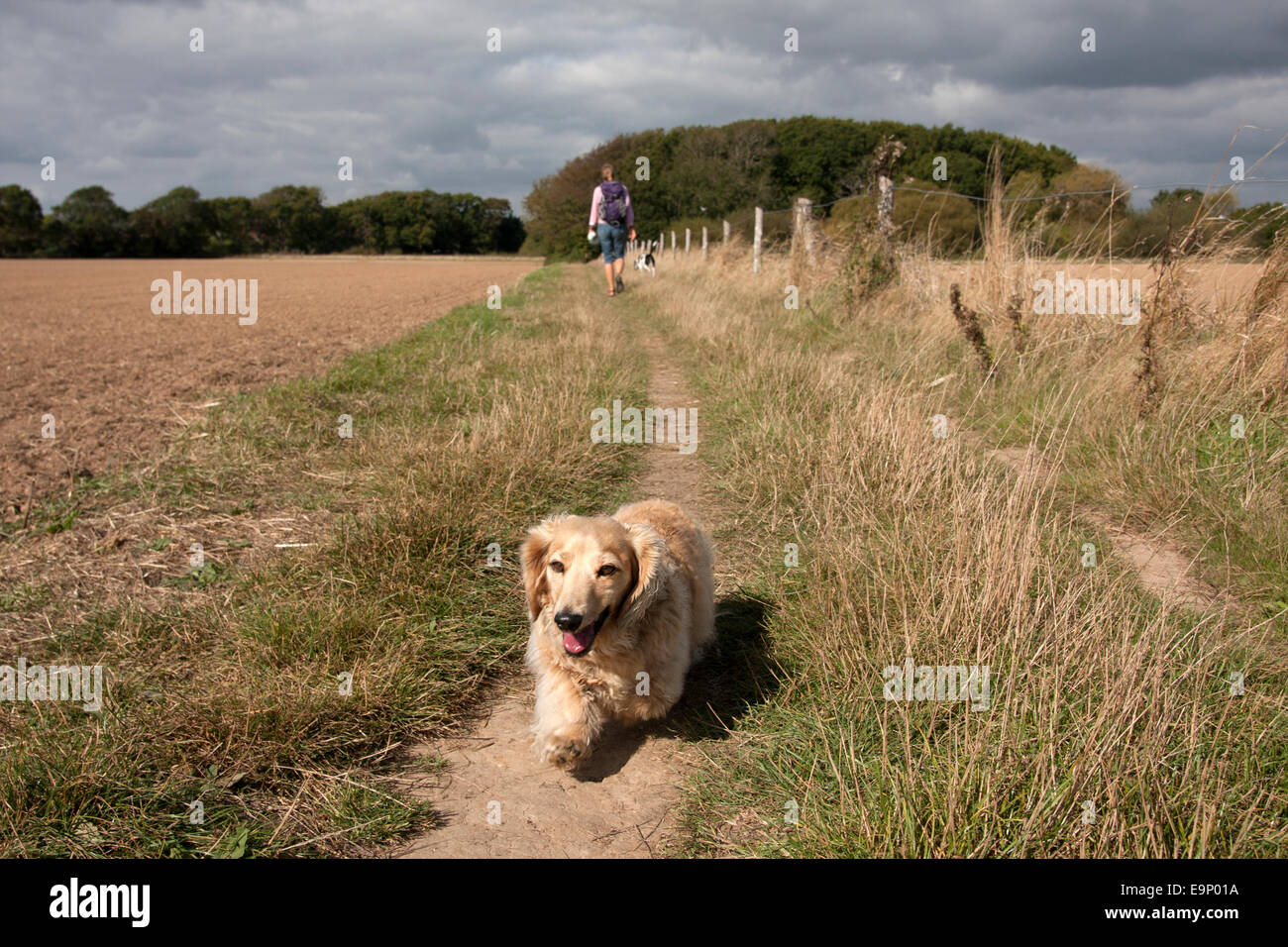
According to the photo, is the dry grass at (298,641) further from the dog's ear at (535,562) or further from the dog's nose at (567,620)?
the dog's nose at (567,620)

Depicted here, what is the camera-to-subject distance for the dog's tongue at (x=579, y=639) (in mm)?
2592

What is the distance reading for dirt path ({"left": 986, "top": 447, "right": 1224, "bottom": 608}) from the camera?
3406mm

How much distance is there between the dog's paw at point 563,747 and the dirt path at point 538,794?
9 centimetres

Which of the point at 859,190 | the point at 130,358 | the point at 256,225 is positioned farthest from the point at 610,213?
the point at 256,225

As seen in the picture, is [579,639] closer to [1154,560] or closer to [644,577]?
[644,577]

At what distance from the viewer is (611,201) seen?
15305mm

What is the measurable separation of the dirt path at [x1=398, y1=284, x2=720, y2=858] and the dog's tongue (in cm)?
50

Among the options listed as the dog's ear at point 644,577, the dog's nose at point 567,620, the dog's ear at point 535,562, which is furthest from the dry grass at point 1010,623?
the dog's ear at point 535,562

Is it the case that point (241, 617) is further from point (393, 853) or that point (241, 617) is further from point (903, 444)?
point (903, 444)

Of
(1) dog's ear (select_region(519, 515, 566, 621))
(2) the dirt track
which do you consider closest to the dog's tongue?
(1) dog's ear (select_region(519, 515, 566, 621))

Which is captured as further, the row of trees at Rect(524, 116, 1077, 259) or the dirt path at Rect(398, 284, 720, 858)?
the row of trees at Rect(524, 116, 1077, 259)

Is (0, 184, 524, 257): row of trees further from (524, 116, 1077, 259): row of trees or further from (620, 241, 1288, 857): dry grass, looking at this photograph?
(620, 241, 1288, 857): dry grass

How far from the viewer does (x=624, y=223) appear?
1583 centimetres

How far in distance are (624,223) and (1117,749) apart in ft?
49.7
